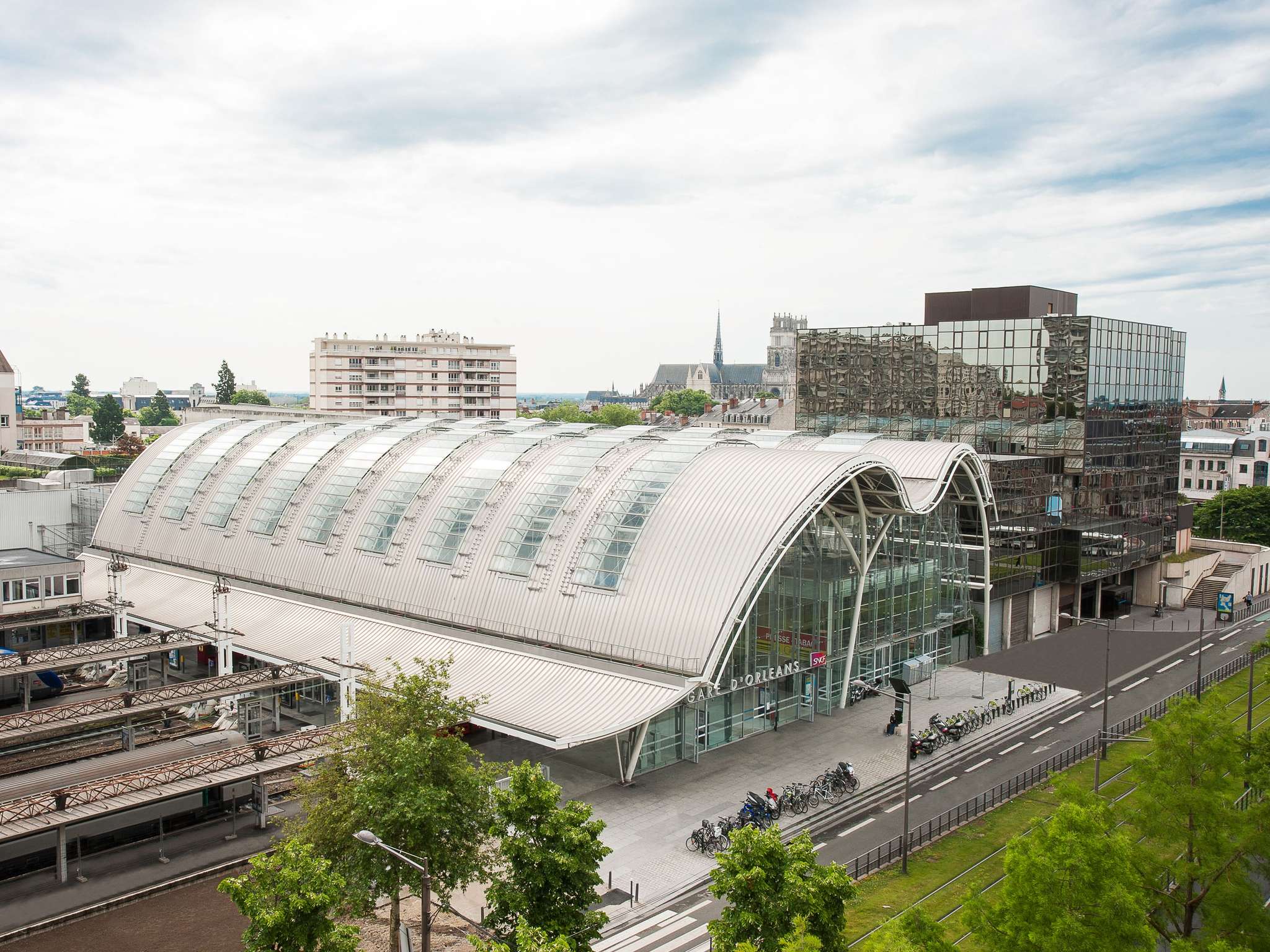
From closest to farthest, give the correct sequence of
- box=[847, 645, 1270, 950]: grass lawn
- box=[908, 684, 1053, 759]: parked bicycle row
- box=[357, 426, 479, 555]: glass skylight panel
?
box=[847, 645, 1270, 950]: grass lawn
box=[908, 684, 1053, 759]: parked bicycle row
box=[357, 426, 479, 555]: glass skylight panel

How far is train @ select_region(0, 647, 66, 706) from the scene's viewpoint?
50.6 meters

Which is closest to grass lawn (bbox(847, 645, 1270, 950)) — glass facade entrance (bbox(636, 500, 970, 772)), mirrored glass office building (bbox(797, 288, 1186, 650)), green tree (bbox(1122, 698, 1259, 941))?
green tree (bbox(1122, 698, 1259, 941))

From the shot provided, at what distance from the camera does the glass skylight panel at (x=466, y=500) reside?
52.7 meters

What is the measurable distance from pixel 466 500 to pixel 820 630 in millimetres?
20512

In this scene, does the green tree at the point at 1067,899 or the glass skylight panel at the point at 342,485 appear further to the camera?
the glass skylight panel at the point at 342,485

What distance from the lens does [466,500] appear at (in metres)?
54.9

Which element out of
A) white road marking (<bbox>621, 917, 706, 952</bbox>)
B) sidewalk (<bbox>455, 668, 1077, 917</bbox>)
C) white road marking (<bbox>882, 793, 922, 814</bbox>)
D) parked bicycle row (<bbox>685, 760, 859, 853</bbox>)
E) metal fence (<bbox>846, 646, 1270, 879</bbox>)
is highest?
parked bicycle row (<bbox>685, 760, 859, 853</bbox>)

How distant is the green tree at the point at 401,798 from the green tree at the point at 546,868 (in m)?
1.95

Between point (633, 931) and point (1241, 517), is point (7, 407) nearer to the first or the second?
point (633, 931)

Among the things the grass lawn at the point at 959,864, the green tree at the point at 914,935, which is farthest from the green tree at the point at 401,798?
the grass lawn at the point at 959,864

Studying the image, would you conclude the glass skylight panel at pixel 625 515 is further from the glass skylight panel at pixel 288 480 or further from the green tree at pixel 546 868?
the glass skylight panel at pixel 288 480

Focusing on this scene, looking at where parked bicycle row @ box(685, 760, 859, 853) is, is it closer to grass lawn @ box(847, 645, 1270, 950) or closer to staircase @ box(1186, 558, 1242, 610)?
grass lawn @ box(847, 645, 1270, 950)

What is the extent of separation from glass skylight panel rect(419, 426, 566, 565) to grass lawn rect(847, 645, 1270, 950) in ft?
89.6

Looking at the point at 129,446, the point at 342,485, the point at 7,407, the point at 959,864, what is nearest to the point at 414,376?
the point at 129,446
